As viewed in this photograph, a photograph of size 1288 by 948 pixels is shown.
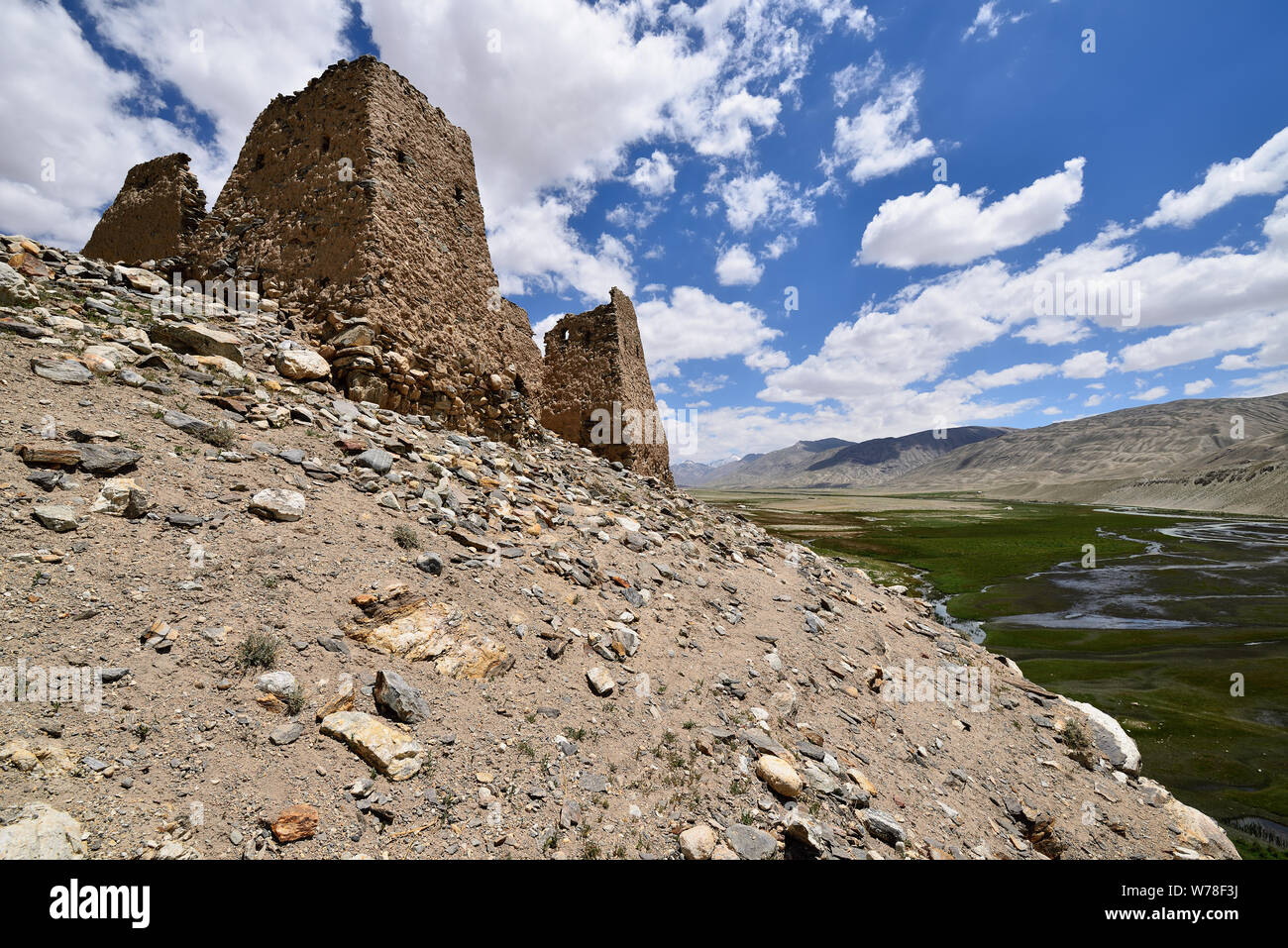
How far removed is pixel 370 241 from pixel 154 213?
712cm

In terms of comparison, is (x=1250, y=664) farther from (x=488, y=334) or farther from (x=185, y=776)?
(x=185, y=776)

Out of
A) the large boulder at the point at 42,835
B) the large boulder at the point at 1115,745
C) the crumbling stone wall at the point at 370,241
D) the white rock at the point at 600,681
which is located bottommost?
the large boulder at the point at 1115,745

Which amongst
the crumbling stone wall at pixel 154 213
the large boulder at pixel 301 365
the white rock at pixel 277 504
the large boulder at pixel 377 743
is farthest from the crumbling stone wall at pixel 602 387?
the large boulder at pixel 377 743

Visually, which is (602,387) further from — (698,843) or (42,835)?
(42,835)

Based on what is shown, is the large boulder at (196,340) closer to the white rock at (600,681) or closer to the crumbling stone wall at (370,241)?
the crumbling stone wall at (370,241)

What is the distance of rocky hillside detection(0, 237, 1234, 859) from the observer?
3387mm

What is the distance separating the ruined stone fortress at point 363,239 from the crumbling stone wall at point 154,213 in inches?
1.7

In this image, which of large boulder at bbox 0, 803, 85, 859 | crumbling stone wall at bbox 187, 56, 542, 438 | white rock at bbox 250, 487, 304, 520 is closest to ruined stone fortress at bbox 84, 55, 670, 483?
crumbling stone wall at bbox 187, 56, 542, 438

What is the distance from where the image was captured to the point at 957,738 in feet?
27.9

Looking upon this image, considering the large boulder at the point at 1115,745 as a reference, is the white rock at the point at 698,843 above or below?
above

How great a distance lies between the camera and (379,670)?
15.0 ft

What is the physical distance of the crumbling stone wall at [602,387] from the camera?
53.5 ft

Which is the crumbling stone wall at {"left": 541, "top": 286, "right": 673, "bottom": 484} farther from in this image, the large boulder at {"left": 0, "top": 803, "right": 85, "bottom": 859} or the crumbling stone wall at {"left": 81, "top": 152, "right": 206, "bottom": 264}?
the large boulder at {"left": 0, "top": 803, "right": 85, "bottom": 859}

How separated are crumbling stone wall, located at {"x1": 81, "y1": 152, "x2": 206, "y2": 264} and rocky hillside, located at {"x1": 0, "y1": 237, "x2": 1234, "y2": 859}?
388 centimetres
